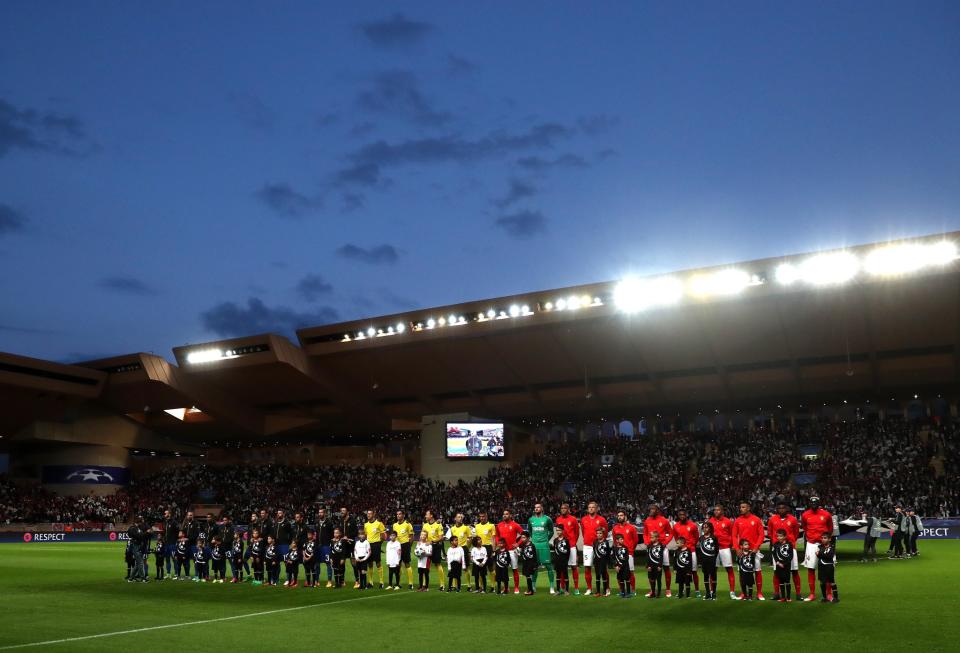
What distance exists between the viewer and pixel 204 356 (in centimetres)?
5781

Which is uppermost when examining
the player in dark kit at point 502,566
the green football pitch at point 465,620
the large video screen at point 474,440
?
the large video screen at point 474,440

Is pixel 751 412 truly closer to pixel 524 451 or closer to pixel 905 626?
pixel 524 451

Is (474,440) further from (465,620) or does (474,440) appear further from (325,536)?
(465,620)

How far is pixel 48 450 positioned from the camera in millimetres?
68562

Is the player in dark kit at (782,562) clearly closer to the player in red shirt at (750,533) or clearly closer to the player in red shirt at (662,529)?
the player in red shirt at (750,533)

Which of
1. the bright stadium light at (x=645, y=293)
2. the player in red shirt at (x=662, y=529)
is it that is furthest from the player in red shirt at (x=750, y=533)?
the bright stadium light at (x=645, y=293)

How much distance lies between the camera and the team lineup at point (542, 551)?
1750 cm

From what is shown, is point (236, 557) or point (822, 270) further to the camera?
point (822, 270)

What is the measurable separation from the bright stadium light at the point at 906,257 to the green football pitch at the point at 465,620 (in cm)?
2056

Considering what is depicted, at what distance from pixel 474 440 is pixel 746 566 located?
138ft

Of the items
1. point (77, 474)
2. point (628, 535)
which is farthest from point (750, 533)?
point (77, 474)

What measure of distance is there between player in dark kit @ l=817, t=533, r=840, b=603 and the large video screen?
42373 mm

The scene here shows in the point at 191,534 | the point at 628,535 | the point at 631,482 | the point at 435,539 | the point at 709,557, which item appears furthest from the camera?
the point at 631,482

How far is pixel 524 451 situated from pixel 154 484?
104 ft
